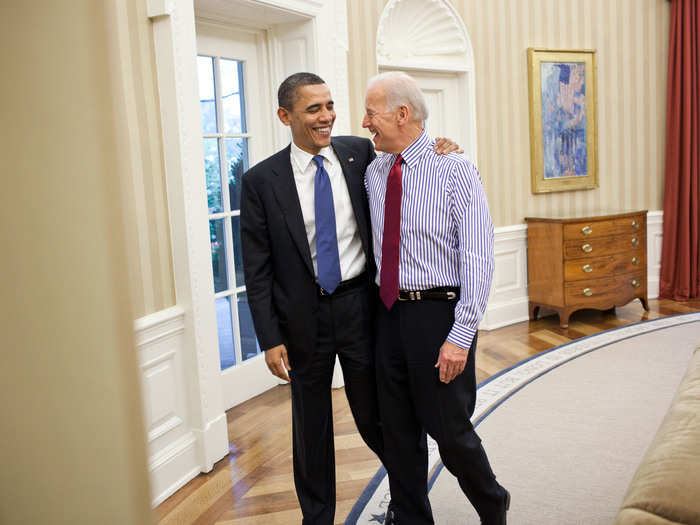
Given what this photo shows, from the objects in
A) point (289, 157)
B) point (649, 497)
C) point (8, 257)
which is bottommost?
point (649, 497)

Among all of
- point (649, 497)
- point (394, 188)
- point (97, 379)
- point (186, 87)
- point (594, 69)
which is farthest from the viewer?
point (594, 69)

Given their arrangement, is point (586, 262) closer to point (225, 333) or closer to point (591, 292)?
point (591, 292)

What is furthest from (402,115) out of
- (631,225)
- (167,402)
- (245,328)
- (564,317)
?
(631,225)

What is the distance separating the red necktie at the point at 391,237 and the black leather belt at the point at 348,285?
6.3 inches

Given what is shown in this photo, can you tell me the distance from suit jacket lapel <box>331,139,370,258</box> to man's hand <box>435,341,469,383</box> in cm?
46

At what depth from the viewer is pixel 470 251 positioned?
1832 millimetres

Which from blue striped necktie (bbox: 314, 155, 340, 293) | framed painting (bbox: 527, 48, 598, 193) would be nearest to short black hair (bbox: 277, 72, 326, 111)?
blue striped necktie (bbox: 314, 155, 340, 293)

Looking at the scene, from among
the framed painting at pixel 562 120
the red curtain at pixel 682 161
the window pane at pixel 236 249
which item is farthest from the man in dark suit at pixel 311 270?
the red curtain at pixel 682 161

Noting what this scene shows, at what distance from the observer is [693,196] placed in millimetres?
5848

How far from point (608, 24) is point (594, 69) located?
17.8 inches

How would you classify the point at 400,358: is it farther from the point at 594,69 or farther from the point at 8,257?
the point at 594,69

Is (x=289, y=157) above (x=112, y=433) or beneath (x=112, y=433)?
above

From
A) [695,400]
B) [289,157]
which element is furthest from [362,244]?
[695,400]

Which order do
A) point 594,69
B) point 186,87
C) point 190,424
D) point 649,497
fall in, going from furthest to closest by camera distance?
1. point 594,69
2. point 190,424
3. point 186,87
4. point 649,497
